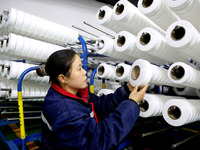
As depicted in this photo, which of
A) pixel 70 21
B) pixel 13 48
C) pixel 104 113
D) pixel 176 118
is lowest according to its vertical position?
pixel 104 113

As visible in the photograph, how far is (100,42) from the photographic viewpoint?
1.31 m

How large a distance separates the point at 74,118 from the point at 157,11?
793mm

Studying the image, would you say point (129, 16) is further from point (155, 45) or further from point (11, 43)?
point (11, 43)

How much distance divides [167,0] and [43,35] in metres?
1.28

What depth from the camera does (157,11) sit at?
3.00 ft

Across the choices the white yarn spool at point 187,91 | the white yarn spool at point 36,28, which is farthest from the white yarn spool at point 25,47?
the white yarn spool at point 187,91

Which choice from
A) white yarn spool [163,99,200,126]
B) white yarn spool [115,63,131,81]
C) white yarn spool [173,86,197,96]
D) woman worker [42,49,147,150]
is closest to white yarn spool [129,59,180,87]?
woman worker [42,49,147,150]

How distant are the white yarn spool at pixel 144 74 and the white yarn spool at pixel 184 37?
0.18m

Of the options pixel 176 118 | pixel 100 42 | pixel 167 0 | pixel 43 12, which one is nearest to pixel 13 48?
pixel 100 42

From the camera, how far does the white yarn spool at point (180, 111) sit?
0.84 meters

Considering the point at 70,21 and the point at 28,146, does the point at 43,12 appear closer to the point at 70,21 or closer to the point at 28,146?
the point at 70,21

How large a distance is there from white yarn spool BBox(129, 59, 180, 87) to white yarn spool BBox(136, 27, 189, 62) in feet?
0.30

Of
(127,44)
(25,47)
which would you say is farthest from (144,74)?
(25,47)

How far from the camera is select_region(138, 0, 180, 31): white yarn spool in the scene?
892 millimetres
